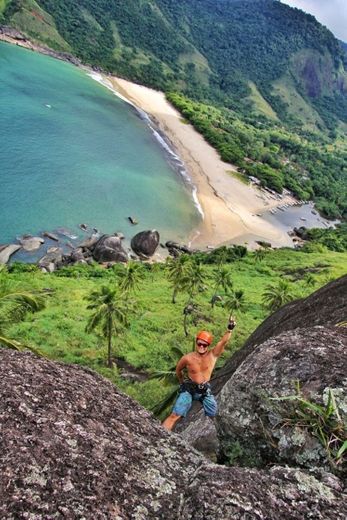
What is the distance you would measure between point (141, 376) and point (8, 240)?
39840mm

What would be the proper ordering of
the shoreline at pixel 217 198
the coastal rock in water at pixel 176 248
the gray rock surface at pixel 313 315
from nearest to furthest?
the gray rock surface at pixel 313 315 → the coastal rock in water at pixel 176 248 → the shoreline at pixel 217 198

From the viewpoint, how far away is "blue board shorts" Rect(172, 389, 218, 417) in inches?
464

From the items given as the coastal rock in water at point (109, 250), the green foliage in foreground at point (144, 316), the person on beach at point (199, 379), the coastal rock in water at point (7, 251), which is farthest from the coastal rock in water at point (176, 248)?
the person on beach at point (199, 379)

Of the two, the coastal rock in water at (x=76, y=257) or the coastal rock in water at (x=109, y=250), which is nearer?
the coastal rock in water at (x=76, y=257)

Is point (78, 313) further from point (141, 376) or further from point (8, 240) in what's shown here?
point (8, 240)

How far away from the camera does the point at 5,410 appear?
268 inches

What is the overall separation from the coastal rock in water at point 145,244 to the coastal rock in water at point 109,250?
4023mm

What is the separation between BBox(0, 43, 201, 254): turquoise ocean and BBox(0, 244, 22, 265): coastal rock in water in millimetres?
3116

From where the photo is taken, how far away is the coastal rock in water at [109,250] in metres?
77.4

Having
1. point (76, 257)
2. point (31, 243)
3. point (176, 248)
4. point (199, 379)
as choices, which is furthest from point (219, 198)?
point (199, 379)

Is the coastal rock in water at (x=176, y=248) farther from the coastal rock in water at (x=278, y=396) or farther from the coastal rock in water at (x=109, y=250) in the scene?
the coastal rock in water at (x=278, y=396)

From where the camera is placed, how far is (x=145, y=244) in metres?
84.9

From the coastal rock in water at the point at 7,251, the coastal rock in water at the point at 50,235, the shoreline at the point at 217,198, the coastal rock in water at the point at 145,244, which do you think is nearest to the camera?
the coastal rock in water at the point at 7,251

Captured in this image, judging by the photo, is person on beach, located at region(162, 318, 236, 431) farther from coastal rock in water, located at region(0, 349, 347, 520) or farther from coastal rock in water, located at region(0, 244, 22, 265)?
coastal rock in water, located at region(0, 244, 22, 265)
